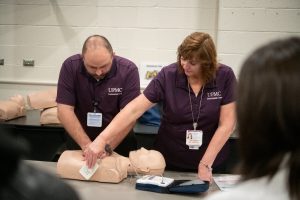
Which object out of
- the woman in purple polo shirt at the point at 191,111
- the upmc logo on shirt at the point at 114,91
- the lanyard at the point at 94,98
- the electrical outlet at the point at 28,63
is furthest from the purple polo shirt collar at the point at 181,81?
the electrical outlet at the point at 28,63

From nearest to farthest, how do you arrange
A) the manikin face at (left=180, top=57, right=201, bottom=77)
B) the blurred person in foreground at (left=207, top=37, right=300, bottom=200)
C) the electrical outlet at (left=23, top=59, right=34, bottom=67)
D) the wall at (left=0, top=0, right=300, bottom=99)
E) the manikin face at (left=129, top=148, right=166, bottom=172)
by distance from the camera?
the blurred person in foreground at (left=207, top=37, right=300, bottom=200), the manikin face at (left=129, top=148, right=166, bottom=172), the manikin face at (left=180, top=57, right=201, bottom=77), the wall at (left=0, top=0, right=300, bottom=99), the electrical outlet at (left=23, top=59, right=34, bottom=67)

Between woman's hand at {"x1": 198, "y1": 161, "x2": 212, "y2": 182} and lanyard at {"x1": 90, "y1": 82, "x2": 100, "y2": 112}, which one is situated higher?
lanyard at {"x1": 90, "y1": 82, "x2": 100, "y2": 112}

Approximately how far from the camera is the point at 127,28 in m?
3.98

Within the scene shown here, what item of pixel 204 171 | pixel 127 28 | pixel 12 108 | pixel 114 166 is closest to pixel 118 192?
pixel 114 166

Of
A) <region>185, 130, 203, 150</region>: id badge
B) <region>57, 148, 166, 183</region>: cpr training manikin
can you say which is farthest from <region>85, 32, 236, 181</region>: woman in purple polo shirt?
<region>57, 148, 166, 183</region>: cpr training manikin

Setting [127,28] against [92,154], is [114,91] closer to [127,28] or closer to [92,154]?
[92,154]

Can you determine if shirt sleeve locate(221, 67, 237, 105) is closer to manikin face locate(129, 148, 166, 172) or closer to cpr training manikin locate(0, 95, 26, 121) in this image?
manikin face locate(129, 148, 166, 172)

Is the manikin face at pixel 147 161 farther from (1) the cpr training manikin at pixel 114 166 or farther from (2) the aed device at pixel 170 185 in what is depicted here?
(2) the aed device at pixel 170 185

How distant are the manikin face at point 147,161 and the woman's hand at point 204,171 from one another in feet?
0.72

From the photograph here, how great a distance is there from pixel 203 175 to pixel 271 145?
4.37 ft

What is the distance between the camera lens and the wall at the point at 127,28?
3643 mm

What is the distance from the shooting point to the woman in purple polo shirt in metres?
2.26

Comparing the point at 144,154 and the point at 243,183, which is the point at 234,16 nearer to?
the point at 144,154

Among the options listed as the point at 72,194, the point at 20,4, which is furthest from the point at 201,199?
the point at 20,4
